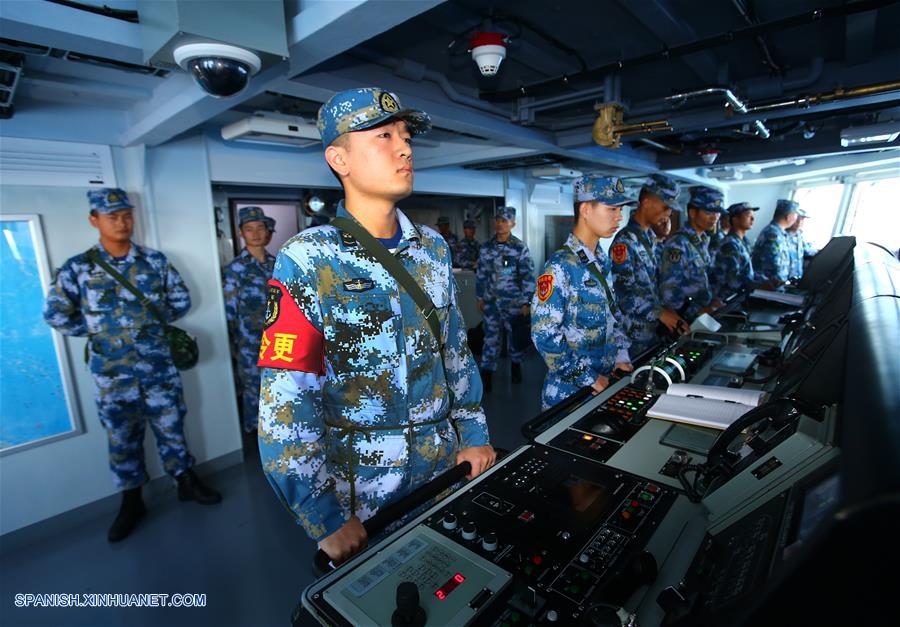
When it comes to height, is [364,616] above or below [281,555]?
above

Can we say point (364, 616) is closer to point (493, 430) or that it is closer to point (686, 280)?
point (493, 430)

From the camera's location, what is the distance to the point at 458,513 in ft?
2.81

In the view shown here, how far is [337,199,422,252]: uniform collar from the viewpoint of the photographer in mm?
1114

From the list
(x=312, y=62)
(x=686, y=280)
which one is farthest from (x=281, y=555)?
(x=686, y=280)

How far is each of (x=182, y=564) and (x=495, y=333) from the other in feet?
10.9

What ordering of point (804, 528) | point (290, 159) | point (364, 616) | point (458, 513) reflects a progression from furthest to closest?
point (290, 159) < point (458, 513) < point (364, 616) < point (804, 528)

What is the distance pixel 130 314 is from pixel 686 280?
3793 millimetres

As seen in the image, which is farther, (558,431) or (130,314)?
(130,314)

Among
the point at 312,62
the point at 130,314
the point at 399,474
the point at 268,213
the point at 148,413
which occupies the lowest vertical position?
the point at 148,413

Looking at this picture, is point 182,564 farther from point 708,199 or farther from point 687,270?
point 708,199

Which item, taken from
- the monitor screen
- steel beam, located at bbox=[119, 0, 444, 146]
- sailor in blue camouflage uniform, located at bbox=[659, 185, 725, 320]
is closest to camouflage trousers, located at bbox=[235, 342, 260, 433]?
steel beam, located at bbox=[119, 0, 444, 146]

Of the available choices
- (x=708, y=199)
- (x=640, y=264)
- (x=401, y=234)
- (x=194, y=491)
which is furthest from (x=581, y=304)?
(x=708, y=199)

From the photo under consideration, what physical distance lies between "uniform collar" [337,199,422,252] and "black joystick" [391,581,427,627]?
2.49ft

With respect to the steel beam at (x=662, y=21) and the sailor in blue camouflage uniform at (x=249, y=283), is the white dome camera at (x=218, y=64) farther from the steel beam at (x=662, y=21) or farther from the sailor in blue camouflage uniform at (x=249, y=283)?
the sailor in blue camouflage uniform at (x=249, y=283)
